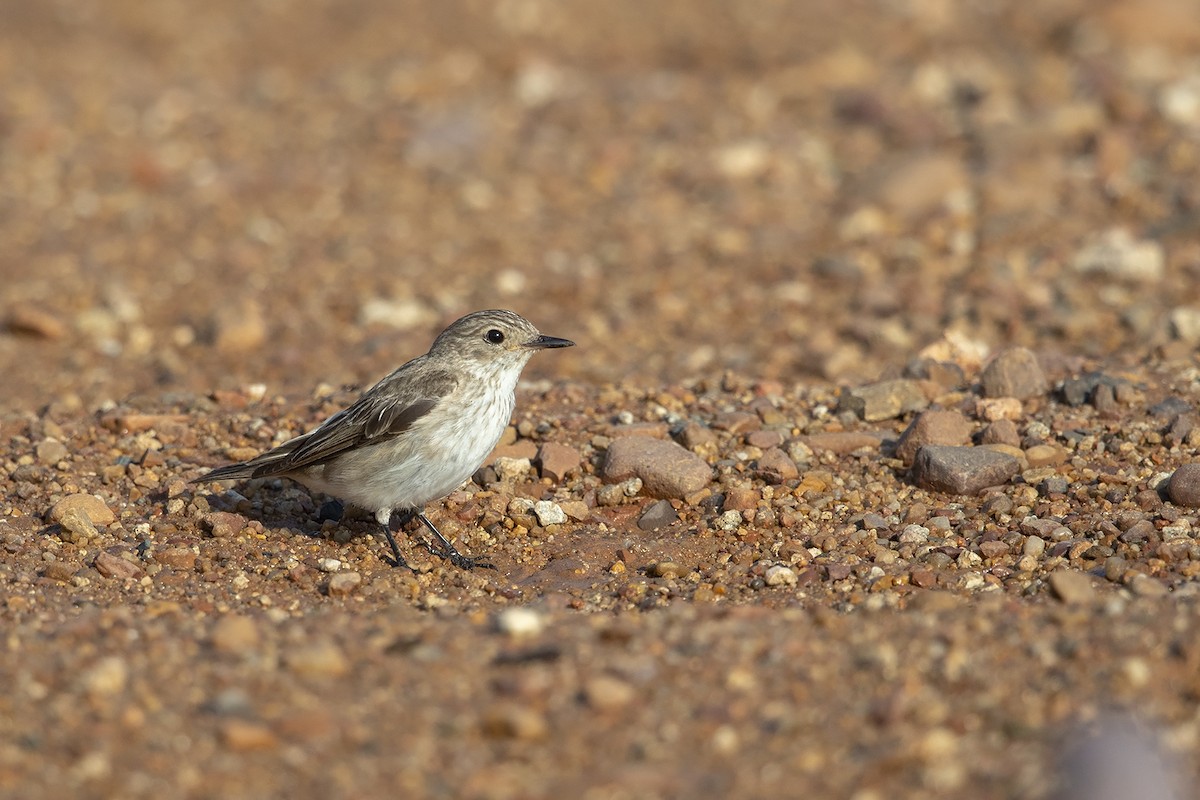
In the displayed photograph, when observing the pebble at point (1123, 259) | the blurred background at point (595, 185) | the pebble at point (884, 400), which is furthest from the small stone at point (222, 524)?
the pebble at point (1123, 259)

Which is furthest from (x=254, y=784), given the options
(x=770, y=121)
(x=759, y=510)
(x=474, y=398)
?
(x=770, y=121)

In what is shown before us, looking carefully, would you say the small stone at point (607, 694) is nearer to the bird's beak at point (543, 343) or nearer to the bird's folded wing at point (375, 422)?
the bird's folded wing at point (375, 422)

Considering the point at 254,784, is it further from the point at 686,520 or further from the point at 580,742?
the point at 686,520

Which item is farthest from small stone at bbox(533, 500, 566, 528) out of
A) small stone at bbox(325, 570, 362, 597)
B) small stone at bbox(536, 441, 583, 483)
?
small stone at bbox(325, 570, 362, 597)

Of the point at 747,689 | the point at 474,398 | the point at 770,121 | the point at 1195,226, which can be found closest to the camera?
the point at 747,689

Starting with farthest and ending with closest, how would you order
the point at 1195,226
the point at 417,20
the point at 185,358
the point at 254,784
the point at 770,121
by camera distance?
the point at 417,20, the point at 770,121, the point at 1195,226, the point at 185,358, the point at 254,784

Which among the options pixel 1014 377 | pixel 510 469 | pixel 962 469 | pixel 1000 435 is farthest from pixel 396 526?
pixel 1014 377

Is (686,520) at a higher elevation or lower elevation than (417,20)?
lower
